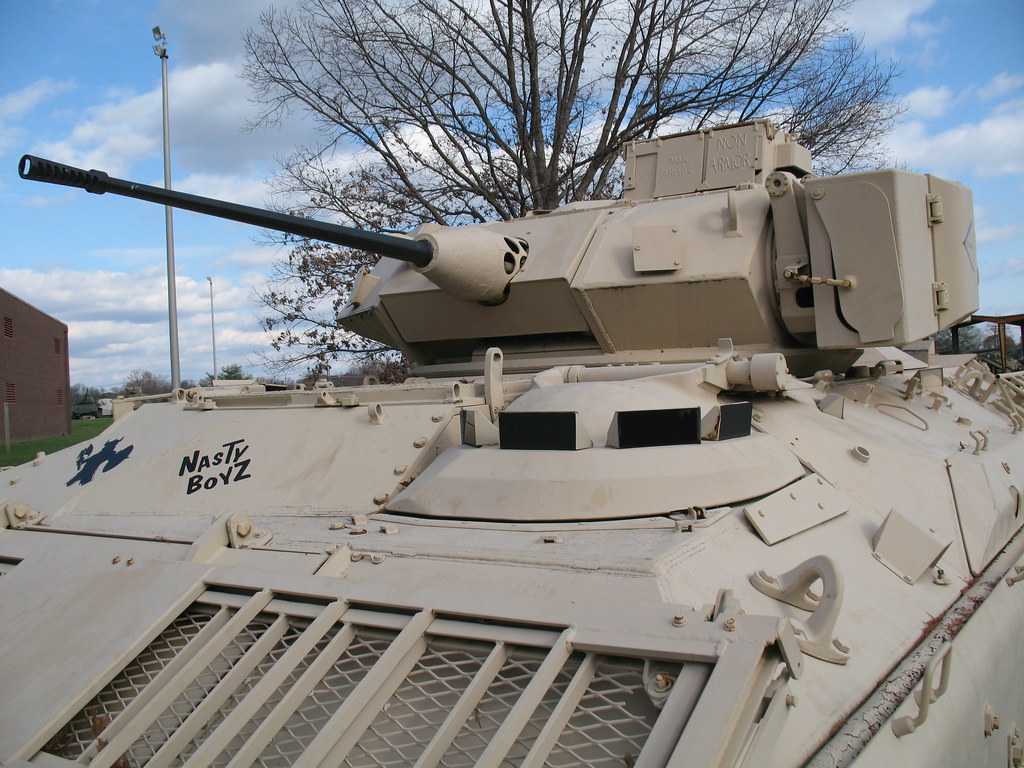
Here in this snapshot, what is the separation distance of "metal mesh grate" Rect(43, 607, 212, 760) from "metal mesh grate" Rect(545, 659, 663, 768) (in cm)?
122

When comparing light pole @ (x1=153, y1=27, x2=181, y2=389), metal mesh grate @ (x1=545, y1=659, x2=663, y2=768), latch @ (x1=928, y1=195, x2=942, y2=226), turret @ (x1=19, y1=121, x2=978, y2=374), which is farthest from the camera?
light pole @ (x1=153, y1=27, x2=181, y2=389)

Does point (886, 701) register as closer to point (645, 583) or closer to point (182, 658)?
point (645, 583)

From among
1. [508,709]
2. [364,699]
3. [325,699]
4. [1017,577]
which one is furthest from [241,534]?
[1017,577]

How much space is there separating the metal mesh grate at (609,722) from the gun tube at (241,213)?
2.79m

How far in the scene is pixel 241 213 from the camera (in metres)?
4.58

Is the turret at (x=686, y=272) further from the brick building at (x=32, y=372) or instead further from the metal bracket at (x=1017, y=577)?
the brick building at (x=32, y=372)

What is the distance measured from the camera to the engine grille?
212 centimetres

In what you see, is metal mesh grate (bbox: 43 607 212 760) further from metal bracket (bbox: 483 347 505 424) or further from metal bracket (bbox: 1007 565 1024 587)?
metal bracket (bbox: 1007 565 1024 587)

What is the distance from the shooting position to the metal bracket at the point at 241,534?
3.19 metres

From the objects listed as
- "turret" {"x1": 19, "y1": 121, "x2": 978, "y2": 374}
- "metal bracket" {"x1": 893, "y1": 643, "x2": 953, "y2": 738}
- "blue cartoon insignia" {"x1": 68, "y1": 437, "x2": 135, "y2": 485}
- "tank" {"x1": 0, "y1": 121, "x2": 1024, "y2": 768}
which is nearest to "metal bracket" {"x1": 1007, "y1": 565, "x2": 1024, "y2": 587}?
"tank" {"x1": 0, "y1": 121, "x2": 1024, "y2": 768}

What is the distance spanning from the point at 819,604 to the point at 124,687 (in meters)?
2.04

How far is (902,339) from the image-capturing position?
4.74 meters

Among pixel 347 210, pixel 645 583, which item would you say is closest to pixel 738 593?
pixel 645 583

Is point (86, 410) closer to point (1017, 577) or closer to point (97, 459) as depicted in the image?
point (97, 459)
